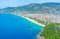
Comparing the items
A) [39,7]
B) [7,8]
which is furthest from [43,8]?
[7,8]

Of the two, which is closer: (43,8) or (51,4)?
(43,8)

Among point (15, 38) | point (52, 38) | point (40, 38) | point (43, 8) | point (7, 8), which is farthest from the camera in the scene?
point (7, 8)

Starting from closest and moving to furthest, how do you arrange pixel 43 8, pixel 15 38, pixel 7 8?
1. pixel 15 38
2. pixel 43 8
3. pixel 7 8

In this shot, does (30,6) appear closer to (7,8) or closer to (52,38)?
(7,8)

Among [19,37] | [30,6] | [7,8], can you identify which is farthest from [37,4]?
[19,37]

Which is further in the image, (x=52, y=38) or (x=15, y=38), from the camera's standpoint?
(x=15, y=38)

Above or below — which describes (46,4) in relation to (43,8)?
above

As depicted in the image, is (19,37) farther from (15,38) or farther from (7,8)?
(7,8)

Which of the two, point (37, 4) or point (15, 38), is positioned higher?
point (37, 4)

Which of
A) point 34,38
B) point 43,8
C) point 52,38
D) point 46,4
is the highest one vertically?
→ point 46,4
